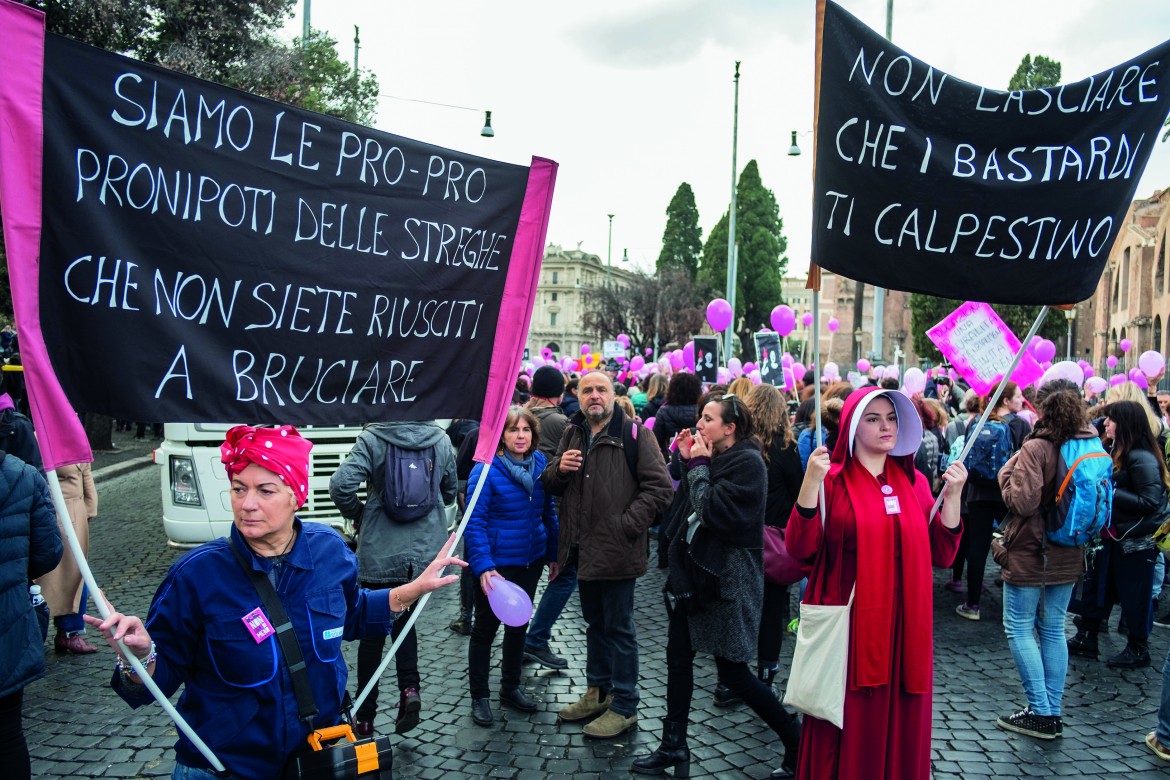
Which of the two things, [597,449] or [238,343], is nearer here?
[238,343]

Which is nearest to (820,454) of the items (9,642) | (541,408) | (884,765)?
(884,765)

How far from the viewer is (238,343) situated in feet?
8.86

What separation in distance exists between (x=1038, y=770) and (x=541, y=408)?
12.5ft

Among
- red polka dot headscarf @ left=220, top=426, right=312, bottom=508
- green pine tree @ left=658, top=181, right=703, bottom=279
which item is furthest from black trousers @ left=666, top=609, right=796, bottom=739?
green pine tree @ left=658, top=181, right=703, bottom=279

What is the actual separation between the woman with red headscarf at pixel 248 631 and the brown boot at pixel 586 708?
8.67 ft

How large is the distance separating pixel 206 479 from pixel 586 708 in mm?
4541

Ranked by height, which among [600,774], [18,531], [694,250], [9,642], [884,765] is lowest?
[600,774]

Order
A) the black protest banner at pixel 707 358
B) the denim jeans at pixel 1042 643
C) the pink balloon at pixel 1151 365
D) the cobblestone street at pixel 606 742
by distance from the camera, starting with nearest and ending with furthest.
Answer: the cobblestone street at pixel 606 742, the denim jeans at pixel 1042 643, the pink balloon at pixel 1151 365, the black protest banner at pixel 707 358

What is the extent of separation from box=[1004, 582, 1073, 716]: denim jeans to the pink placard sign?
12.5 feet

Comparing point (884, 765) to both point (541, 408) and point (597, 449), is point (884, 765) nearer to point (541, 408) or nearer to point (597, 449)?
point (597, 449)

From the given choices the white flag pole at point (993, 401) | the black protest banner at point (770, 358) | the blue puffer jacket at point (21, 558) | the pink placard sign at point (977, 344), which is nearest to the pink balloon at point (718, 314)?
the black protest banner at point (770, 358)

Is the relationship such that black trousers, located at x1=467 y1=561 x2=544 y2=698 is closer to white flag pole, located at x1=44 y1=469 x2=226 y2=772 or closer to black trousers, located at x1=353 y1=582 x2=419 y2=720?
black trousers, located at x1=353 y1=582 x2=419 y2=720

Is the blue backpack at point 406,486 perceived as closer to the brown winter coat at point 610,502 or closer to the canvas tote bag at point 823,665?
the brown winter coat at point 610,502

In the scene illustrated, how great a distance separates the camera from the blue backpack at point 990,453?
6902 millimetres
